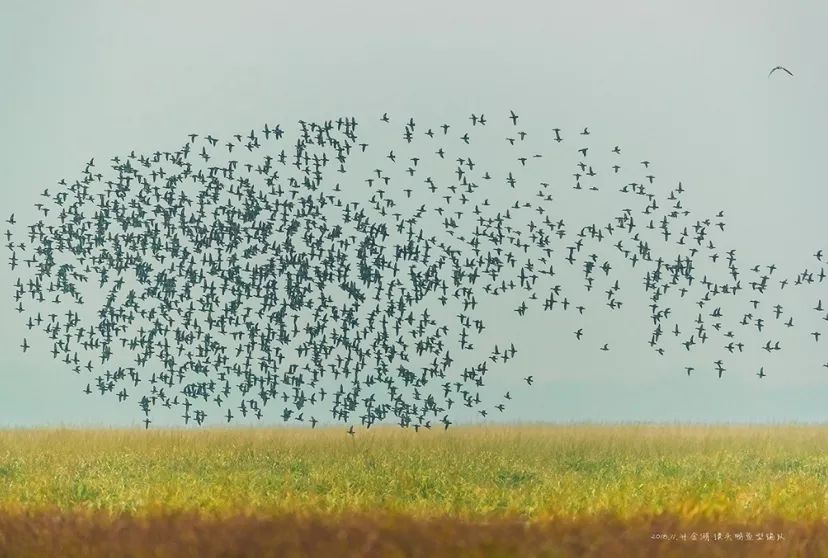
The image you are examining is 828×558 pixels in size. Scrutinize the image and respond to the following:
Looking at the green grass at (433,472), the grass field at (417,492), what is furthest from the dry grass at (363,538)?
the green grass at (433,472)

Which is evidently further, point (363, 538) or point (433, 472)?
point (433, 472)

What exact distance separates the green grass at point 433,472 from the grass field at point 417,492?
0.03 metres

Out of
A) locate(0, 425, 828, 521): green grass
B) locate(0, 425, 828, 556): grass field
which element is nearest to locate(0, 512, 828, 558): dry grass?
locate(0, 425, 828, 556): grass field

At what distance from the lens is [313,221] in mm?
13250

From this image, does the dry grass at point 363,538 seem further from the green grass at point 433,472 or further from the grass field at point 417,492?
the green grass at point 433,472

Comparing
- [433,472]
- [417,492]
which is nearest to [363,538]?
[417,492]

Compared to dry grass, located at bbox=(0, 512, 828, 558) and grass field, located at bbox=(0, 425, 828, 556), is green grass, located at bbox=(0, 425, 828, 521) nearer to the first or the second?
grass field, located at bbox=(0, 425, 828, 556)

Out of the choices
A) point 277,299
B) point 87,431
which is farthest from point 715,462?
point 87,431

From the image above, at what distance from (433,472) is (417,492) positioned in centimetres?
70

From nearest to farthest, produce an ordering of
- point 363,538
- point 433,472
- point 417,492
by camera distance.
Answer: point 363,538 → point 417,492 → point 433,472

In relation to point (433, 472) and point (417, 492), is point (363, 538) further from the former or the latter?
point (433, 472)

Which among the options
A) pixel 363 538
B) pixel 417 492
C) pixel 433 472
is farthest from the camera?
pixel 433 472

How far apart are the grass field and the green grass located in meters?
0.03

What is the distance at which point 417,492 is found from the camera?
1119 centimetres
